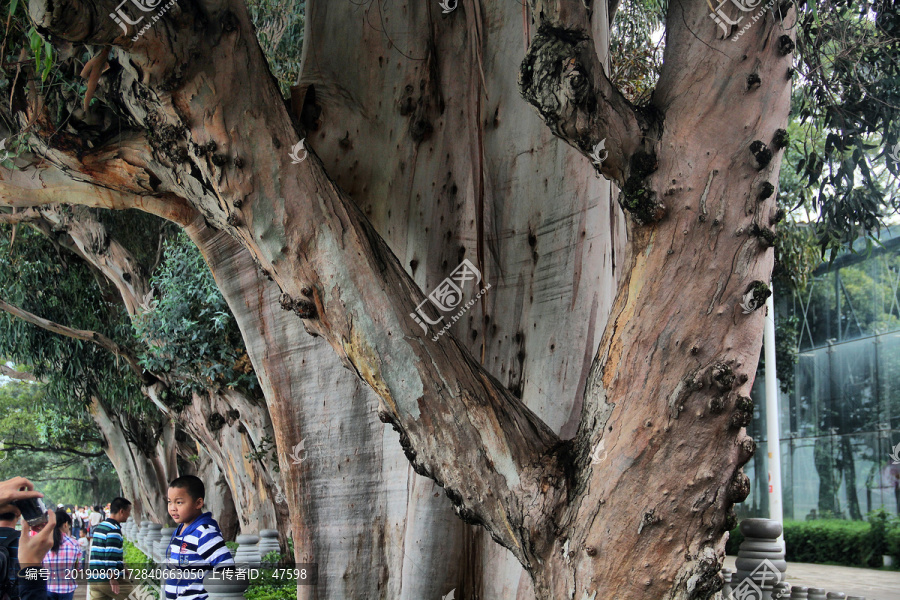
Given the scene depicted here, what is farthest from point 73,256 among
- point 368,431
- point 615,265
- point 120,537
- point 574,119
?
point 574,119

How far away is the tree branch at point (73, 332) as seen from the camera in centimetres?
1070

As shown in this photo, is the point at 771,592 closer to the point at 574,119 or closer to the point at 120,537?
the point at 574,119

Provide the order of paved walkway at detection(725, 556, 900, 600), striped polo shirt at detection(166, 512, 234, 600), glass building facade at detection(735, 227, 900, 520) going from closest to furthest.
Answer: striped polo shirt at detection(166, 512, 234, 600) < paved walkway at detection(725, 556, 900, 600) < glass building facade at detection(735, 227, 900, 520)

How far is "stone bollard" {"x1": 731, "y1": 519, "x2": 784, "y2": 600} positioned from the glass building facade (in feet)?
40.7

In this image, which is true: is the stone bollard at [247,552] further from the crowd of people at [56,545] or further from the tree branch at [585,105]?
the tree branch at [585,105]

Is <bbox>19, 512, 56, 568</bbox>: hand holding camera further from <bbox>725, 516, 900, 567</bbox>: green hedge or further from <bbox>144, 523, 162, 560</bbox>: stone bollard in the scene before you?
<bbox>725, 516, 900, 567</bbox>: green hedge

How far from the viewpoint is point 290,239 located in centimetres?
303

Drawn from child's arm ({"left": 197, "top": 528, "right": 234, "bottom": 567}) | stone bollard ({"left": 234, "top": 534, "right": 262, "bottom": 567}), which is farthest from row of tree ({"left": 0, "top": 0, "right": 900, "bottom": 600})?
stone bollard ({"left": 234, "top": 534, "right": 262, "bottom": 567})

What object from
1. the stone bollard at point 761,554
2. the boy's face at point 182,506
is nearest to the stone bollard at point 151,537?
the boy's face at point 182,506

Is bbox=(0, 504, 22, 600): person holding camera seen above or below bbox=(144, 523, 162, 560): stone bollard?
above

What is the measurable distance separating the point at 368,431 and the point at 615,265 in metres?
1.61

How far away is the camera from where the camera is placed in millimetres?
4156

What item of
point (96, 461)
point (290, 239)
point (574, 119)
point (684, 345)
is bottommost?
point (96, 461)

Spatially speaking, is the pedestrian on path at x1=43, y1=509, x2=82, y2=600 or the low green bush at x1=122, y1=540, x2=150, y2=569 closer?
the pedestrian on path at x1=43, y1=509, x2=82, y2=600
